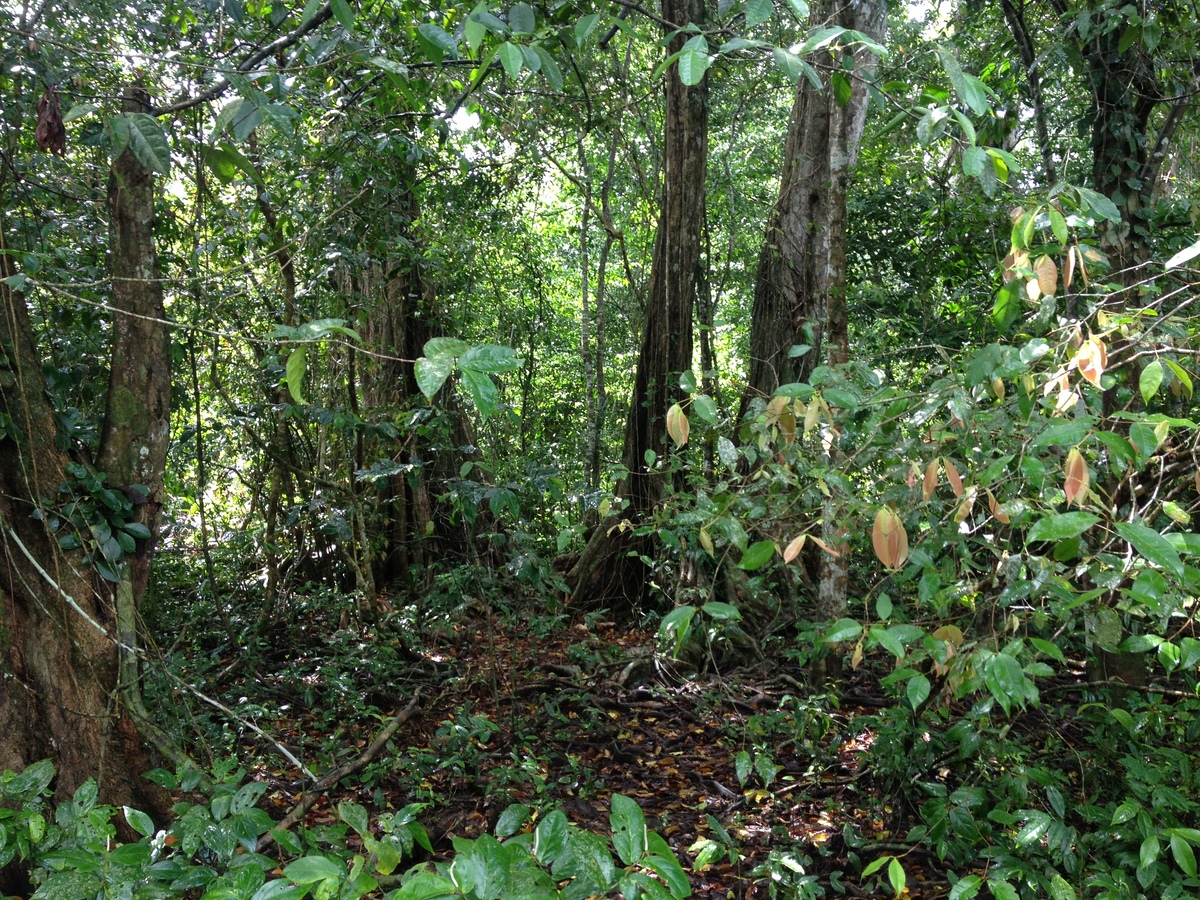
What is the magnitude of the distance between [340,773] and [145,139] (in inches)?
98.3

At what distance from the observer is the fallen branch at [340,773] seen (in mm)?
3082

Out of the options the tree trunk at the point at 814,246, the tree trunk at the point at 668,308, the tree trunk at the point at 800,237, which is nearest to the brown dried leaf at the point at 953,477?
the tree trunk at the point at 814,246

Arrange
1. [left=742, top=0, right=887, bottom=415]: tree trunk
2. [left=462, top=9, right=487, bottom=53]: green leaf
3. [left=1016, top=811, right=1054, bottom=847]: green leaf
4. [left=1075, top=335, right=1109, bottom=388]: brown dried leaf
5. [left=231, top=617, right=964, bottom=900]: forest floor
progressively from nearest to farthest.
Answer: [left=1075, top=335, right=1109, bottom=388]: brown dried leaf
[left=462, top=9, right=487, bottom=53]: green leaf
[left=1016, top=811, right=1054, bottom=847]: green leaf
[left=231, top=617, right=964, bottom=900]: forest floor
[left=742, top=0, right=887, bottom=415]: tree trunk

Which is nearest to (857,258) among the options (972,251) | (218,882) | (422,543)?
(972,251)

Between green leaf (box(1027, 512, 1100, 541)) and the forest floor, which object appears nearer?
green leaf (box(1027, 512, 1100, 541))

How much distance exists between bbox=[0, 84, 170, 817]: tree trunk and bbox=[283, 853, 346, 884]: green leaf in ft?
5.28

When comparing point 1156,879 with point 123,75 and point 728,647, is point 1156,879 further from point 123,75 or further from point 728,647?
point 123,75

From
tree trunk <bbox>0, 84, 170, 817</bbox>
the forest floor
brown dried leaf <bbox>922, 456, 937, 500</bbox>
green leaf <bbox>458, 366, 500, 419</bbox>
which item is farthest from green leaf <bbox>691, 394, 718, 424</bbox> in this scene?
tree trunk <bbox>0, 84, 170, 817</bbox>

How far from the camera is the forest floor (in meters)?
3.06

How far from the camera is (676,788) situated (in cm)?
378

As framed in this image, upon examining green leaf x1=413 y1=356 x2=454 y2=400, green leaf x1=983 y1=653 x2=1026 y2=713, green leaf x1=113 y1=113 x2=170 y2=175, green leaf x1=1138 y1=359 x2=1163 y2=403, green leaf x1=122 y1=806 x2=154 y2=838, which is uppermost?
green leaf x1=113 y1=113 x2=170 y2=175

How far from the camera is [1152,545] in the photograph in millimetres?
1386

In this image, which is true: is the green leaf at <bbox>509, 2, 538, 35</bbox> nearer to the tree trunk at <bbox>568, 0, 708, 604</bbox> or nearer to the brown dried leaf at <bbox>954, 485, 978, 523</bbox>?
the brown dried leaf at <bbox>954, 485, 978, 523</bbox>

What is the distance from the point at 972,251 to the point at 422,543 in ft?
13.1
